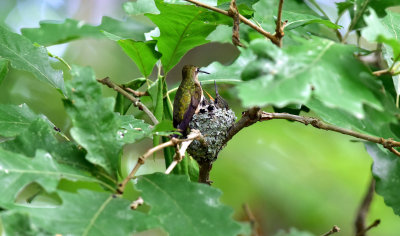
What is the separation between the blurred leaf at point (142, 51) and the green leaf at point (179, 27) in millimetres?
29

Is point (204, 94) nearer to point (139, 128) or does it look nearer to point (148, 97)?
point (148, 97)

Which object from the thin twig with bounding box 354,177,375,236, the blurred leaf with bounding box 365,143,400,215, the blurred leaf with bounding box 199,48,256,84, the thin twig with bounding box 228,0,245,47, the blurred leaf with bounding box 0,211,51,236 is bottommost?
the thin twig with bounding box 354,177,375,236

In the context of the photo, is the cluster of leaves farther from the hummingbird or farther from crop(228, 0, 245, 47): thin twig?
the hummingbird

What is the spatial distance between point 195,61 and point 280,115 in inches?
113

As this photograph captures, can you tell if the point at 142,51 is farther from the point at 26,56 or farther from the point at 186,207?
the point at 186,207

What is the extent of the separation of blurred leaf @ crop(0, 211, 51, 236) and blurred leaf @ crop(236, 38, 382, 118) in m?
0.49

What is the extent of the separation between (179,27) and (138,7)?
40 centimetres

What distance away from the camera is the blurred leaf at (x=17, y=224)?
102 cm

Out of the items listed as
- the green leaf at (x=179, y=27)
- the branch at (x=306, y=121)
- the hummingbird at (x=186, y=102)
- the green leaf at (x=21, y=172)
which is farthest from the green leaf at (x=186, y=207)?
the hummingbird at (x=186, y=102)

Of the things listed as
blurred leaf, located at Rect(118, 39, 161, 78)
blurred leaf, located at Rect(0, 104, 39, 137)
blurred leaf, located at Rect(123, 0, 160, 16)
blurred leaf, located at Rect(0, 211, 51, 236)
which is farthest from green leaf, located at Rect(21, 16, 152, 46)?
blurred leaf, located at Rect(0, 211, 51, 236)

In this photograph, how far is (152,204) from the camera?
1.22 m

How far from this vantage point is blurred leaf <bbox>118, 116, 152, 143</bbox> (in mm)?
1374

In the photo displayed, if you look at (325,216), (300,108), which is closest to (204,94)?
(300,108)

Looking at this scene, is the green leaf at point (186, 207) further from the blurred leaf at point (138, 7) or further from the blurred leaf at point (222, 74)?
the blurred leaf at point (138, 7)
